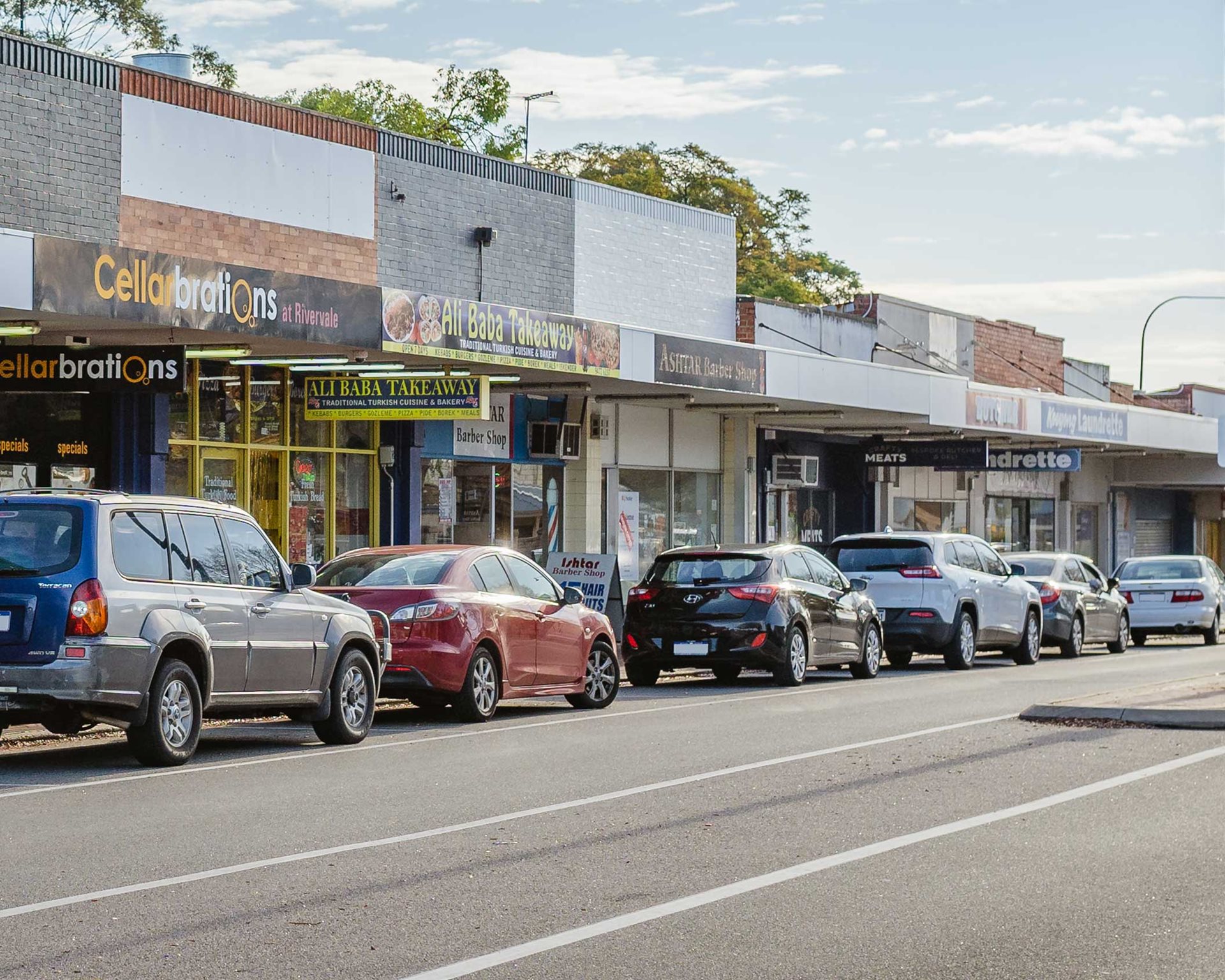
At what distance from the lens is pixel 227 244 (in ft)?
72.6

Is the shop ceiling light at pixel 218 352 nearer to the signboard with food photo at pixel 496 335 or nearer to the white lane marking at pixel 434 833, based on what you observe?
the signboard with food photo at pixel 496 335

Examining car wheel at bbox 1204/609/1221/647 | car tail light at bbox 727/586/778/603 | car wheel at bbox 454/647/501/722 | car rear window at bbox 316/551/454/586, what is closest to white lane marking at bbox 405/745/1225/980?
car wheel at bbox 454/647/501/722

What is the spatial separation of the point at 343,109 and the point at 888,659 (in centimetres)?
3423

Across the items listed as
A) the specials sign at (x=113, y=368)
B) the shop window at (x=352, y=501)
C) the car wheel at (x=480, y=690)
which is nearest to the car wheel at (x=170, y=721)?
the car wheel at (x=480, y=690)

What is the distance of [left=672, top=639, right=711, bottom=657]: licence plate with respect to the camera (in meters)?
20.1

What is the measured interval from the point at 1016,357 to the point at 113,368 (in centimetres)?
3046

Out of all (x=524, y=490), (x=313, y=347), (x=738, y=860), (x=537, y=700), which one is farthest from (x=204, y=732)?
(x=524, y=490)

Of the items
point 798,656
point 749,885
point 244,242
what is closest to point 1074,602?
point 798,656

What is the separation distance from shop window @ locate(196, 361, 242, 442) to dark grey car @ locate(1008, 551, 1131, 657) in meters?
11.1

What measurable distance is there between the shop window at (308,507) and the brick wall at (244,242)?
2.41 meters

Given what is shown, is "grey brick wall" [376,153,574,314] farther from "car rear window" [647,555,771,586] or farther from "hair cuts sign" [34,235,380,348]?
"car rear window" [647,555,771,586]

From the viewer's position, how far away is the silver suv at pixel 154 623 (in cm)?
1166

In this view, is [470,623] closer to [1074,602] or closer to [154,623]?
[154,623]

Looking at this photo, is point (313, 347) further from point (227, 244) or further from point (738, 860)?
point (738, 860)
